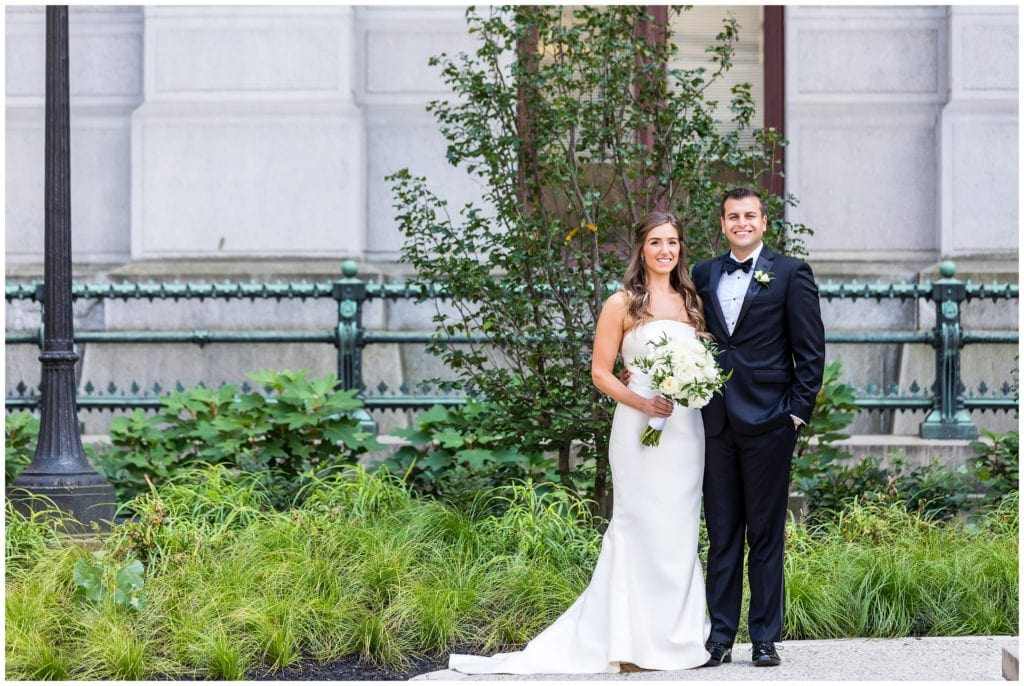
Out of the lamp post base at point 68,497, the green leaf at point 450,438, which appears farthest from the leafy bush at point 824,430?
the lamp post base at point 68,497

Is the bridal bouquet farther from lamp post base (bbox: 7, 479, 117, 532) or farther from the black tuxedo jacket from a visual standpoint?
lamp post base (bbox: 7, 479, 117, 532)

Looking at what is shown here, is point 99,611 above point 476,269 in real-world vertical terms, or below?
below

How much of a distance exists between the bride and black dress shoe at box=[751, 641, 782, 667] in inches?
8.7

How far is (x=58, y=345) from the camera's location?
24.2 feet

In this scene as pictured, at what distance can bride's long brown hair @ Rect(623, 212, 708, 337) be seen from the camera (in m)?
5.47

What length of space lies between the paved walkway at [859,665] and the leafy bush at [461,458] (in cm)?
235

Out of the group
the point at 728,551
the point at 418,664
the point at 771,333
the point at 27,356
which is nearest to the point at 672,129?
the point at 771,333

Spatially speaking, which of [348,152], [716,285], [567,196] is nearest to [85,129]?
[348,152]

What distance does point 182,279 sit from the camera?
10.5m

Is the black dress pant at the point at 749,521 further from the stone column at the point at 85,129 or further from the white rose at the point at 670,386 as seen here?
the stone column at the point at 85,129

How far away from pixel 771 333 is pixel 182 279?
21.8 ft

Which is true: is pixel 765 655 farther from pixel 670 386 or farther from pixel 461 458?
pixel 461 458

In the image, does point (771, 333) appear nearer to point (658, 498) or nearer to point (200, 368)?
→ point (658, 498)

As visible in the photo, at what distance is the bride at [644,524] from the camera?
17.4 ft
